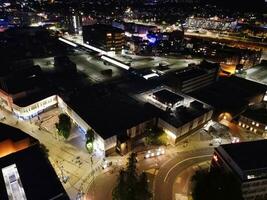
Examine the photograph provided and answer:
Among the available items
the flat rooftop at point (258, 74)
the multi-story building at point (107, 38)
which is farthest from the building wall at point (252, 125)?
the multi-story building at point (107, 38)

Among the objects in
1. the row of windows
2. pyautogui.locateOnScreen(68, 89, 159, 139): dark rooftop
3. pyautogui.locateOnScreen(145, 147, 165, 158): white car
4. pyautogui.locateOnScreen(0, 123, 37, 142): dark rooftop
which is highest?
pyautogui.locateOnScreen(0, 123, 37, 142): dark rooftop

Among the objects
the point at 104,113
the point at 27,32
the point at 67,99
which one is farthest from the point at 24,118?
the point at 27,32

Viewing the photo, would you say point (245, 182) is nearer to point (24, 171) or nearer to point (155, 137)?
point (155, 137)

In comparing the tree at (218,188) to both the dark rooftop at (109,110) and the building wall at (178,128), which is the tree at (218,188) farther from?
the dark rooftop at (109,110)

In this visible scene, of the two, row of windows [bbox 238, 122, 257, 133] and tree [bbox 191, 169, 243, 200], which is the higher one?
tree [bbox 191, 169, 243, 200]

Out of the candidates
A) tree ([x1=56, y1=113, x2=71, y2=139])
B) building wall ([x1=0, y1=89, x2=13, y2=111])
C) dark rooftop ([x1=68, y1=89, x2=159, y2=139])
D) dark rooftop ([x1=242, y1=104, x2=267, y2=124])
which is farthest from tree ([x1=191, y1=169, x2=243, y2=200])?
building wall ([x1=0, y1=89, x2=13, y2=111])

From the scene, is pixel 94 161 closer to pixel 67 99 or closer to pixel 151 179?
pixel 151 179

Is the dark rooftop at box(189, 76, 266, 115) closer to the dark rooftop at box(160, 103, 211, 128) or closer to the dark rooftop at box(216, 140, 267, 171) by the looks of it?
the dark rooftop at box(160, 103, 211, 128)
